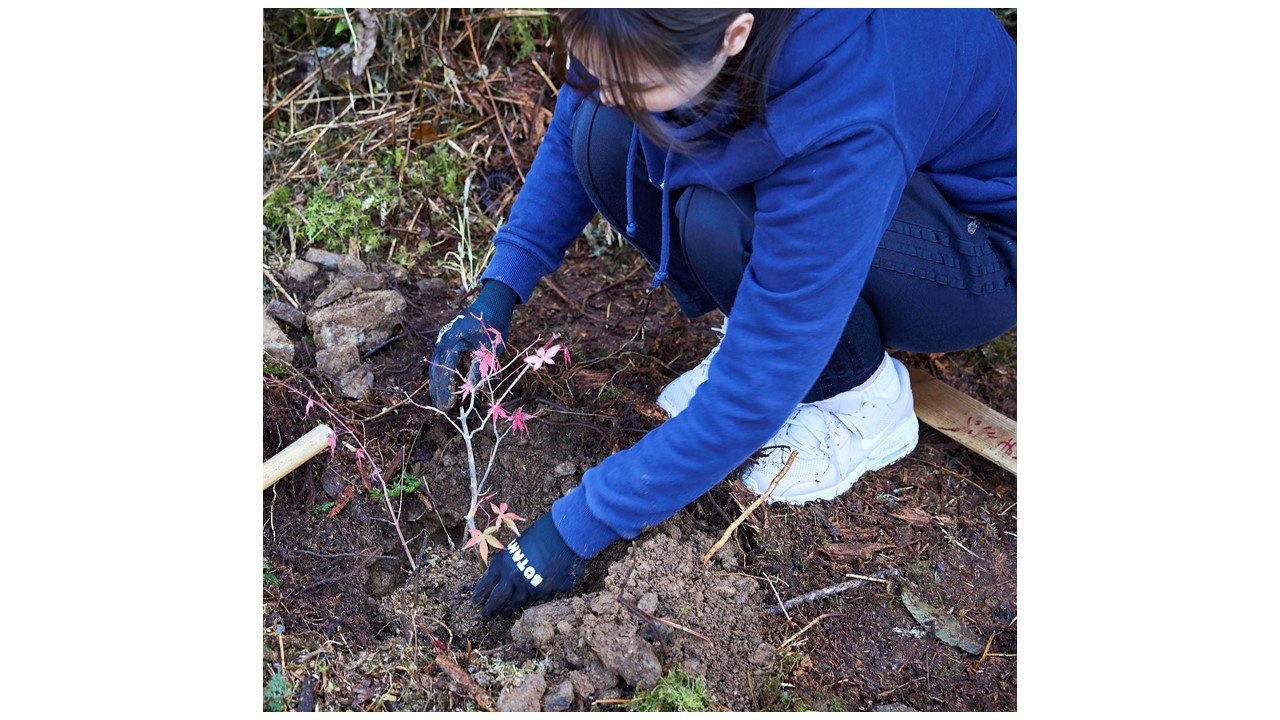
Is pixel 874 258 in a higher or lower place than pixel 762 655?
higher

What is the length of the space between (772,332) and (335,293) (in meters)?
1.25

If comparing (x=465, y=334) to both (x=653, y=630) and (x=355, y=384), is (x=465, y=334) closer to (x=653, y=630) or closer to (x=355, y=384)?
(x=355, y=384)

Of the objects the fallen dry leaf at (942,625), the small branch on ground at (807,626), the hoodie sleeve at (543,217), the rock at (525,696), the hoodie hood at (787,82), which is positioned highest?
the hoodie hood at (787,82)

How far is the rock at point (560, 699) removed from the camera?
161cm

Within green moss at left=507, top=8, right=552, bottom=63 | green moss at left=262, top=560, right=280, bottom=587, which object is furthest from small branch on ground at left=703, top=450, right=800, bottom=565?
green moss at left=507, top=8, right=552, bottom=63

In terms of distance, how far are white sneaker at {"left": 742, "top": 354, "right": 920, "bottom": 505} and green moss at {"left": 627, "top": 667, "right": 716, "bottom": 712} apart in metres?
0.51

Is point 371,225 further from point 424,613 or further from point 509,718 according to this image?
point 509,718

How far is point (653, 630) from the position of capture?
1.69 meters

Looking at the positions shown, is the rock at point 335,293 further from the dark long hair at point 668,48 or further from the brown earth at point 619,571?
the dark long hair at point 668,48

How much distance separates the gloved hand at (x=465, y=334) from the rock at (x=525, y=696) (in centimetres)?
65

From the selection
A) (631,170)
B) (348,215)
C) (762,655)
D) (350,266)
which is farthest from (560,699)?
(348,215)

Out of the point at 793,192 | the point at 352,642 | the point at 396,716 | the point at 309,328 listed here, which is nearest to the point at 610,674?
the point at 396,716

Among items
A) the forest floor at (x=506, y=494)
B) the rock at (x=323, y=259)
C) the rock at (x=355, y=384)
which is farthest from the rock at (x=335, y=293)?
the rock at (x=355, y=384)

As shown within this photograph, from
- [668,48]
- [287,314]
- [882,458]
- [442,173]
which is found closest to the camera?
[668,48]
